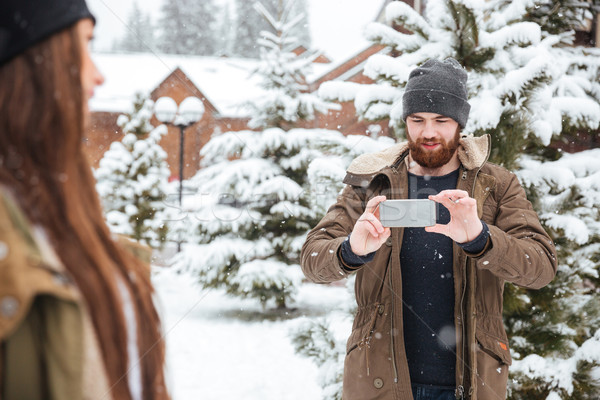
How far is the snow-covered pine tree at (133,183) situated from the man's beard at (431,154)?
3.44 ft

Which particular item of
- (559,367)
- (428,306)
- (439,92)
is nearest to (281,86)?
(559,367)

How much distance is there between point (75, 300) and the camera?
0.79m

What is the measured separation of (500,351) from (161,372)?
159 cm

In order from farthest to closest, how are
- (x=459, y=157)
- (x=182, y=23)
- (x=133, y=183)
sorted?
(x=182, y=23)
(x=459, y=157)
(x=133, y=183)

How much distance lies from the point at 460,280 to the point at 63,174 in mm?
1670

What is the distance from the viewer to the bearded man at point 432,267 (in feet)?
6.77

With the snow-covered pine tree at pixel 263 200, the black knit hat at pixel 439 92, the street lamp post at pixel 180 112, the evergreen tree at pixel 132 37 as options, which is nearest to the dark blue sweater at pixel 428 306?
the black knit hat at pixel 439 92

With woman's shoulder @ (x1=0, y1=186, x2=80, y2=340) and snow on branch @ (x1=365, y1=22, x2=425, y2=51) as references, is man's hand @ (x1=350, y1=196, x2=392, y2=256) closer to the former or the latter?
woman's shoulder @ (x1=0, y1=186, x2=80, y2=340)

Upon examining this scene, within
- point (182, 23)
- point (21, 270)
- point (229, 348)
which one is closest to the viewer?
point (21, 270)

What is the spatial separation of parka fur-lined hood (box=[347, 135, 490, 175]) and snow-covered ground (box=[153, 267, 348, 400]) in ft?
2.91

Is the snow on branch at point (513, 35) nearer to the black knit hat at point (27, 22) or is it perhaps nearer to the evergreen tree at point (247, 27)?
the black knit hat at point (27, 22)

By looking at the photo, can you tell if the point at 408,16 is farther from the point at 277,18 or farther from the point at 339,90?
the point at 277,18

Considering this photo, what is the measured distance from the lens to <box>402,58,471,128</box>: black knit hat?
235 centimetres

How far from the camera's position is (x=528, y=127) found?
317cm
